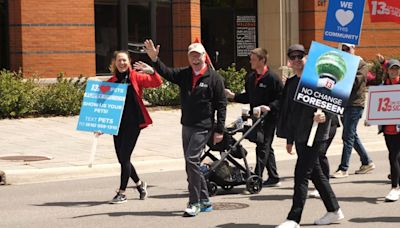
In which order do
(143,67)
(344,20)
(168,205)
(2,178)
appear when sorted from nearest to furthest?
(143,67), (168,205), (2,178), (344,20)

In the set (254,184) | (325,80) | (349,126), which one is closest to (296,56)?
(325,80)

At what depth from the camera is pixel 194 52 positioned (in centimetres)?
914

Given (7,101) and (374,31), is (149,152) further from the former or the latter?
(374,31)

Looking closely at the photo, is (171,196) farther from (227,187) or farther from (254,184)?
(254,184)

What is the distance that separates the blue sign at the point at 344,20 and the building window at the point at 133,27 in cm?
1108

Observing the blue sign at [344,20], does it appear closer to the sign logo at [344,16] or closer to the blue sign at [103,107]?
the sign logo at [344,16]

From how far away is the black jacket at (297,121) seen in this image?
831 centimetres

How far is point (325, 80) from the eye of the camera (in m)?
8.20

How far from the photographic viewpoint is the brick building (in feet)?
68.7

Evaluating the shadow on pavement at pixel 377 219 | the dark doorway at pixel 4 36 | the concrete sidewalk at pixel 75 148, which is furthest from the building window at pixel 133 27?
the shadow on pavement at pixel 377 219

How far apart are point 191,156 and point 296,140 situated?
53.9 inches

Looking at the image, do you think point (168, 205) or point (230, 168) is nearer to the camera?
point (168, 205)

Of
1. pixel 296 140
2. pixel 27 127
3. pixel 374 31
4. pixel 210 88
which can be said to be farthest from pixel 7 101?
pixel 374 31

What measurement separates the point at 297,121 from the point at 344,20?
4968mm
